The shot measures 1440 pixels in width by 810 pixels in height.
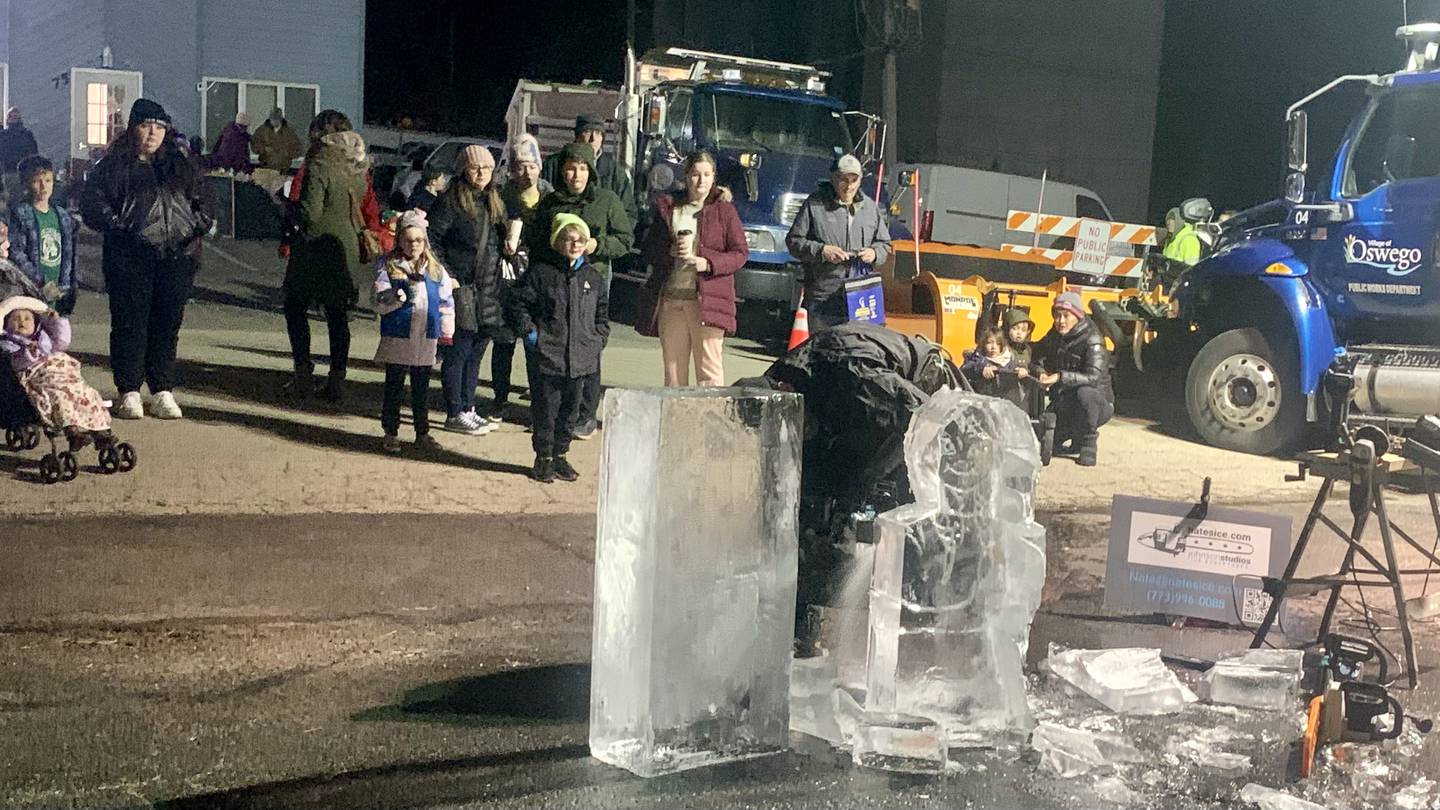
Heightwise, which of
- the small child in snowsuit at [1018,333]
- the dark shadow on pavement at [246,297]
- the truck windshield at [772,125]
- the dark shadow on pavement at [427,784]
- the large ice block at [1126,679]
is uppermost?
the truck windshield at [772,125]

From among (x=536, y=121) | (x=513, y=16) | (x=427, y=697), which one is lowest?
(x=427, y=697)

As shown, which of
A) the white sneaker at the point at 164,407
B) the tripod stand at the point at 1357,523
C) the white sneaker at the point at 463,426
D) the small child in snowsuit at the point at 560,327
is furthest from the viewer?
the white sneaker at the point at 463,426

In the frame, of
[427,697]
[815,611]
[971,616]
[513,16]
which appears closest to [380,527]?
[427,697]

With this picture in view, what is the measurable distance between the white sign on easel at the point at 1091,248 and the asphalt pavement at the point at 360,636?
3.20m

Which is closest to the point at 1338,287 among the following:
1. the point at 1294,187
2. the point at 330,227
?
the point at 1294,187

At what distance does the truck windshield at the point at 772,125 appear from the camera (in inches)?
507

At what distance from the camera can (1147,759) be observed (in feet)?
12.6

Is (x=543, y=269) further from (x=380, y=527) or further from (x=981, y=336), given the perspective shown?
(x=981, y=336)

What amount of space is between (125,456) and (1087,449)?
5.25 meters

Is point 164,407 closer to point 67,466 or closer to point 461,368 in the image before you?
point 67,466

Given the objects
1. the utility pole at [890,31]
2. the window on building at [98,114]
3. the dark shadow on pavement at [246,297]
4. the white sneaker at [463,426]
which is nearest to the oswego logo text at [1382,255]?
the white sneaker at [463,426]

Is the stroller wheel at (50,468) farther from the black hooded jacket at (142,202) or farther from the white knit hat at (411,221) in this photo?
the white knit hat at (411,221)

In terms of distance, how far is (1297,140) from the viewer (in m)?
8.23

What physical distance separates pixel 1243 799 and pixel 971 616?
80 centimetres
